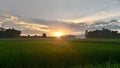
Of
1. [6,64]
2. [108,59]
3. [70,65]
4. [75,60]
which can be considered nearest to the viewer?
[6,64]

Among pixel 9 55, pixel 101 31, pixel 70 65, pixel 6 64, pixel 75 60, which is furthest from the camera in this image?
pixel 101 31

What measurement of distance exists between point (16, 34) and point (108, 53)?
5855 cm

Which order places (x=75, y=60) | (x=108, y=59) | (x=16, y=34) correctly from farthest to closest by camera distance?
(x=16, y=34)
(x=108, y=59)
(x=75, y=60)

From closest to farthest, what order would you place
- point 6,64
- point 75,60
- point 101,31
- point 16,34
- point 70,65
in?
point 6,64
point 70,65
point 75,60
point 16,34
point 101,31

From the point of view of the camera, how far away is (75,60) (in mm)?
15047

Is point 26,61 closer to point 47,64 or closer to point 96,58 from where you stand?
point 47,64

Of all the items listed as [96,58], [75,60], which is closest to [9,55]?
[75,60]

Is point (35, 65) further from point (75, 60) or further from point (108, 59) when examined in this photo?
point (108, 59)

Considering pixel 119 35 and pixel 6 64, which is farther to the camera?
pixel 119 35

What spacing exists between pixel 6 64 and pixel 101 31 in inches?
3064

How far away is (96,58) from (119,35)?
77.0 m

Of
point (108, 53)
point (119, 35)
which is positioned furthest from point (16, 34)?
point (108, 53)

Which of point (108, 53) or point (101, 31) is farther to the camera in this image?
point (101, 31)

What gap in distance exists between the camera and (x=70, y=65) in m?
14.1
